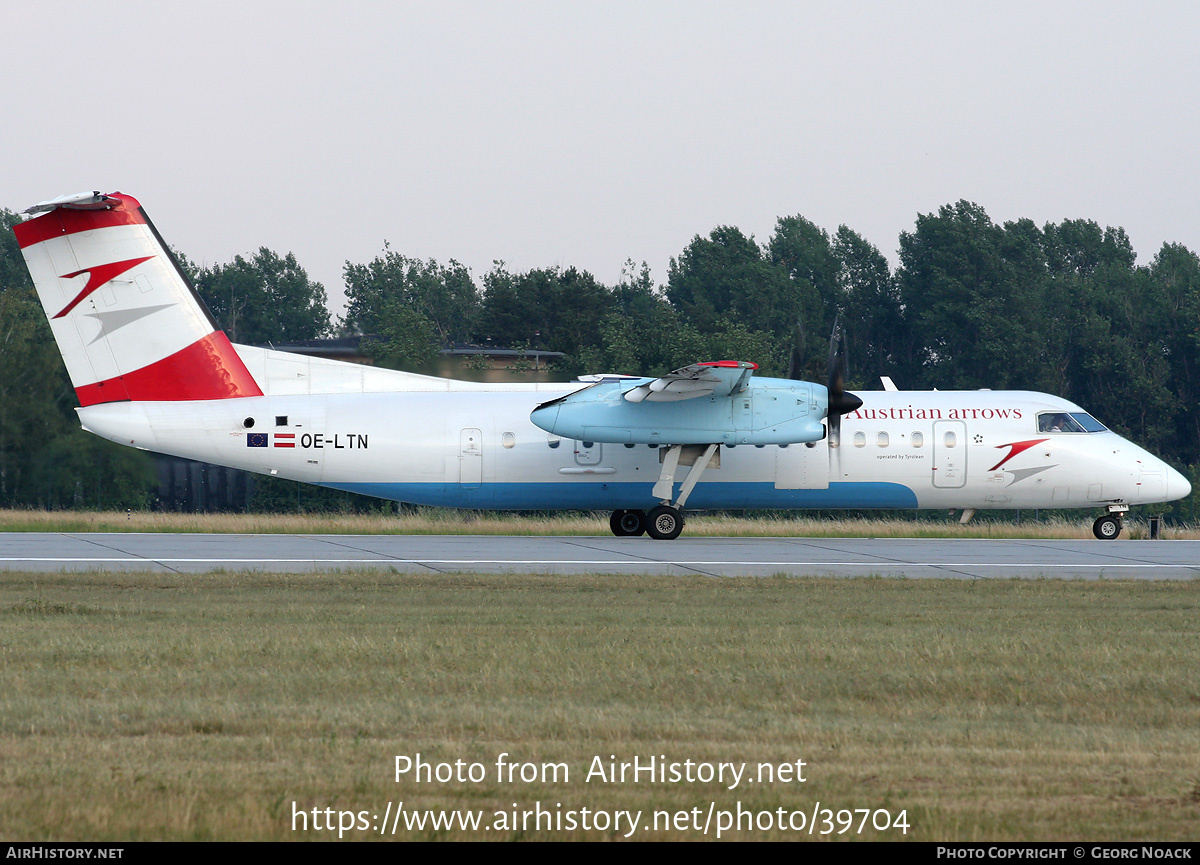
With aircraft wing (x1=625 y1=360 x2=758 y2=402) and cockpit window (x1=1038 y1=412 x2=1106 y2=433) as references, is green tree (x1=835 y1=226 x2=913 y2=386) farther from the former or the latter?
aircraft wing (x1=625 y1=360 x2=758 y2=402)

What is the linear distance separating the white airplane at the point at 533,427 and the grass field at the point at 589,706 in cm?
1013

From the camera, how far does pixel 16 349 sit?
3650 cm

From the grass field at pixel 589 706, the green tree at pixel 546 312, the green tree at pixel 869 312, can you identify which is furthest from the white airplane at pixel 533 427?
the green tree at pixel 869 312

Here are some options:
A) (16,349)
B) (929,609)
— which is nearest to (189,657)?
(929,609)

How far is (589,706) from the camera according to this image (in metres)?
9.17

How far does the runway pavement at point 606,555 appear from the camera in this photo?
64.9 ft

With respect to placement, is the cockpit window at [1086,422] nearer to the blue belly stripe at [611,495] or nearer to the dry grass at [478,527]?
the dry grass at [478,527]

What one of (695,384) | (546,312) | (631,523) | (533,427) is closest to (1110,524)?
(695,384)

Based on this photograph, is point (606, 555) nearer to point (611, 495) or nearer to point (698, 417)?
point (698, 417)

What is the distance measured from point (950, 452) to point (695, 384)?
22.2 feet

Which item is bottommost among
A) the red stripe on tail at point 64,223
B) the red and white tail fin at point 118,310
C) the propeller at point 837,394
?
the propeller at point 837,394

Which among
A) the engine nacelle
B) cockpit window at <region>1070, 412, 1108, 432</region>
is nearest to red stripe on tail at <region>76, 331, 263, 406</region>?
the engine nacelle

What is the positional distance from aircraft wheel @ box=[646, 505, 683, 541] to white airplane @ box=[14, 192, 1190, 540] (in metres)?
0.04
